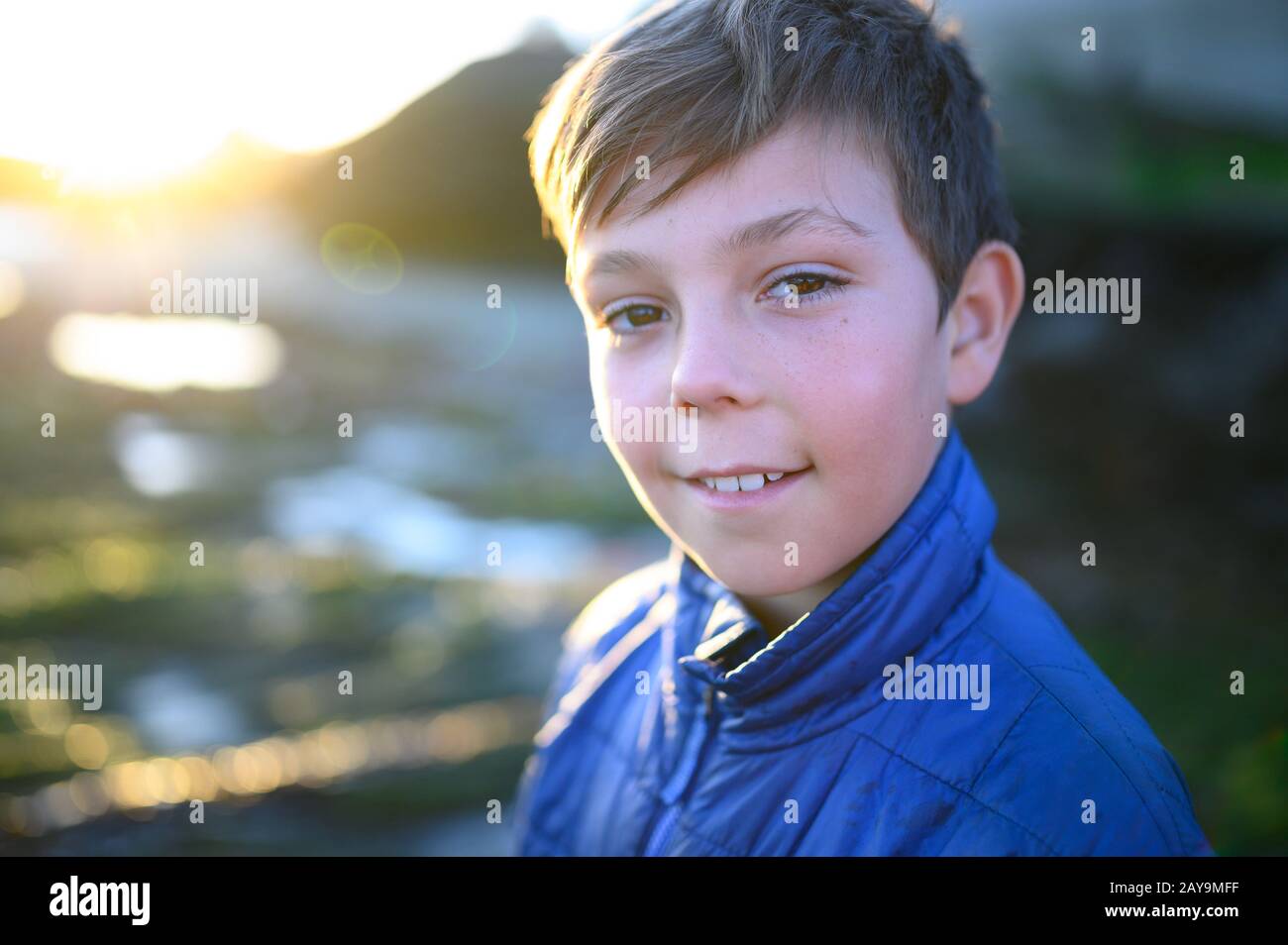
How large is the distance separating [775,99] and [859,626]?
67 cm

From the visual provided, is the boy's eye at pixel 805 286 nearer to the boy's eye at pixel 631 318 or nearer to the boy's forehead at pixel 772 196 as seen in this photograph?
the boy's forehead at pixel 772 196

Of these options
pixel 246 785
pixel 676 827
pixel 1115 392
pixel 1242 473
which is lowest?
pixel 246 785

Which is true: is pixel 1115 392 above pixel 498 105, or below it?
below

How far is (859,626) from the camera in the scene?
124cm

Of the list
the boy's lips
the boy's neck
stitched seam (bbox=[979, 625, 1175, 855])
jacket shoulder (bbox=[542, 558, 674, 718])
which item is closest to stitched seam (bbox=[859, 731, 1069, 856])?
stitched seam (bbox=[979, 625, 1175, 855])

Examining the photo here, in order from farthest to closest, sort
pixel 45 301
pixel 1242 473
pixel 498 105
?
1. pixel 45 301
2. pixel 498 105
3. pixel 1242 473

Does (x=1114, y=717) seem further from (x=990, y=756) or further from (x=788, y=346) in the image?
(x=788, y=346)

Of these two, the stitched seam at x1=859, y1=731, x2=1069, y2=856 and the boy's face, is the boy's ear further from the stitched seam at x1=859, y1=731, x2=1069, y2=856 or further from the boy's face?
the stitched seam at x1=859, y1=731, x2=1069, y2=856

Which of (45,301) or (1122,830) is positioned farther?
(45,301)

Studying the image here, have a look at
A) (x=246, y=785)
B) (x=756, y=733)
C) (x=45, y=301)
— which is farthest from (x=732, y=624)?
(x=45, y=301)

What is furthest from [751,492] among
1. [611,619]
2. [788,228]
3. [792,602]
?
[611,619]

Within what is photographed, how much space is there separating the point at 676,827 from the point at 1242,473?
12.8 feet

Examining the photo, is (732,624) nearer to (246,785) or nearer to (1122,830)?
(1122,830)

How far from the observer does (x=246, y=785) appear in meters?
3.34
